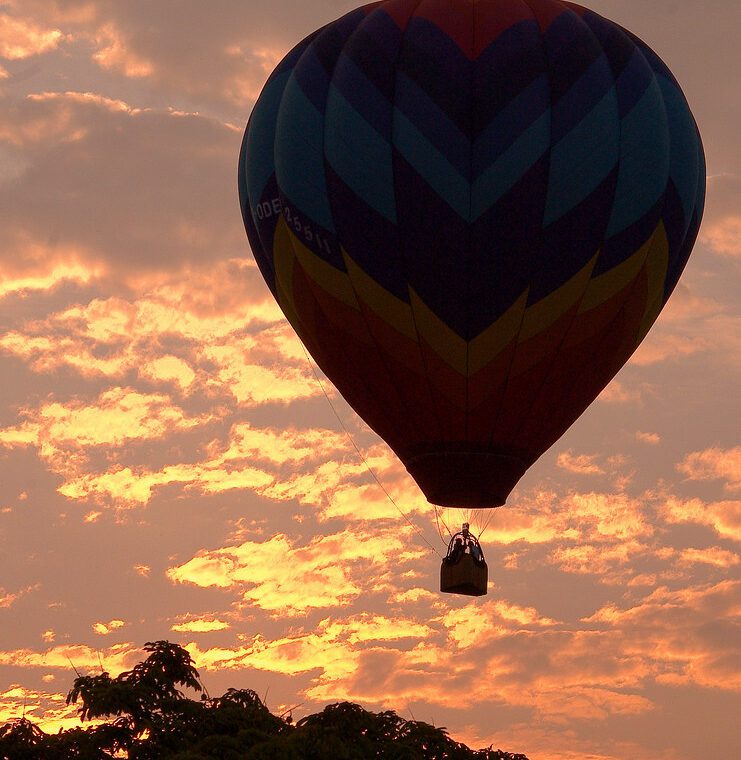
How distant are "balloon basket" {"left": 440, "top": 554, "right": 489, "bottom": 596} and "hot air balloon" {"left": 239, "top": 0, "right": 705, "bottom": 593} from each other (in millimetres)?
1202

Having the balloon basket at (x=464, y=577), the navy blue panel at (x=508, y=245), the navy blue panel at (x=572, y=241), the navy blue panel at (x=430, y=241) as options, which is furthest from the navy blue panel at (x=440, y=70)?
the balloon basket at (x=464, y=577)

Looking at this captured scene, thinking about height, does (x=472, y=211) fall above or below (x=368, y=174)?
below

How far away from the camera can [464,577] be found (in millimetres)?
41625

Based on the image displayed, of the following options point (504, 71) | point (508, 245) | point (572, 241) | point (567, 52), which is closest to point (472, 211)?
point (508, 245)

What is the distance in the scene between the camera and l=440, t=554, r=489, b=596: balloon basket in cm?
4159

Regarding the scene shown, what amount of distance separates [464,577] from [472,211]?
6914 mm

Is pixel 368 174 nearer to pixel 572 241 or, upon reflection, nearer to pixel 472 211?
pixel 472 211

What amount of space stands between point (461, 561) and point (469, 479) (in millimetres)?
1595

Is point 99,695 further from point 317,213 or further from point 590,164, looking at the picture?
point 590,164

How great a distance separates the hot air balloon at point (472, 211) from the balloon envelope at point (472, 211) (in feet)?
0.12

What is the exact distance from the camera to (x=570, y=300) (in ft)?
137

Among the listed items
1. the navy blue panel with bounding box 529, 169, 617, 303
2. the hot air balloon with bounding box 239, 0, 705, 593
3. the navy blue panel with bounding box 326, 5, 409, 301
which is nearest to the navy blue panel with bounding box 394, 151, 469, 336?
the hot air balloon with bounding box 239, 0, 705, 593

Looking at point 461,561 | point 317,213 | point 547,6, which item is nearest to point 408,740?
point 461,561

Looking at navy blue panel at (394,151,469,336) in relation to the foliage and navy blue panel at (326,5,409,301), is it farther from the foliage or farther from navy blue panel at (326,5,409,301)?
the foliage
